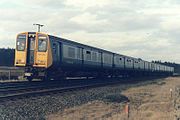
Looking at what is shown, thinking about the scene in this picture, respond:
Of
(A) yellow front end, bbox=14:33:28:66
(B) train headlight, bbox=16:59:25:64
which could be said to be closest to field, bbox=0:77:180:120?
(B) train headlight, bbox=16:59:25:64

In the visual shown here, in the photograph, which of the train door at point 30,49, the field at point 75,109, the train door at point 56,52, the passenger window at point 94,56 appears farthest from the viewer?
the passenger window at point 94,56

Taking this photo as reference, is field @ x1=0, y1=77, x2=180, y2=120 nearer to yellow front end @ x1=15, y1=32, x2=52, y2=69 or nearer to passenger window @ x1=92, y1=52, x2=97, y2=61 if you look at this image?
yellow front end @ x1=15, y1=32, x2=52, y2=69

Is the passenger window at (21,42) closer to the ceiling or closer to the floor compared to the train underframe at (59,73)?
closer to the ceiling

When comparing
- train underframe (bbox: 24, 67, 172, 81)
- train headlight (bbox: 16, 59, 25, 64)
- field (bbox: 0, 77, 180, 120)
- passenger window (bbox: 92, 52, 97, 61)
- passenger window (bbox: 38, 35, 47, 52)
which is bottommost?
field (bbox: 0, 77, 180, 120)

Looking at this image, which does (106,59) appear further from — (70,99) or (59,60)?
(70,99)

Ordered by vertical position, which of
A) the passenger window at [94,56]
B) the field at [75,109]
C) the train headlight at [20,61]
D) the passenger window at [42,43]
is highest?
the passenger window at [42,43]

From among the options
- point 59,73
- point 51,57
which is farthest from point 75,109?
point 59,73

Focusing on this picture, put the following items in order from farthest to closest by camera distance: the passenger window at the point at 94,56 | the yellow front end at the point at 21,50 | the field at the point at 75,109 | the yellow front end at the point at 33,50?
the passenger window at the point at 94,56 → the yellow front end at the point at 21,50 → the yellow front end at the point at 33,50 → the field at the point at 75,109

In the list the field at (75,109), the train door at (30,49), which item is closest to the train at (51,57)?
the train door at (30,49)

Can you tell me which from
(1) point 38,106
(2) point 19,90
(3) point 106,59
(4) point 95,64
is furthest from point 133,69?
(1) point 38,106

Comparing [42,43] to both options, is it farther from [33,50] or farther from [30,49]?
[30,49]

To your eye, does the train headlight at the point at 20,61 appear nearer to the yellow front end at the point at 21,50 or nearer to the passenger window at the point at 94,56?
the yellow front end at the point at 21,50

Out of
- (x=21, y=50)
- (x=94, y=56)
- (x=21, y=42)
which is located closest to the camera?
(x=21, y=50)

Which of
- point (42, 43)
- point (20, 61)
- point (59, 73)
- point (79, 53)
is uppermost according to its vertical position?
point (42, 43)
